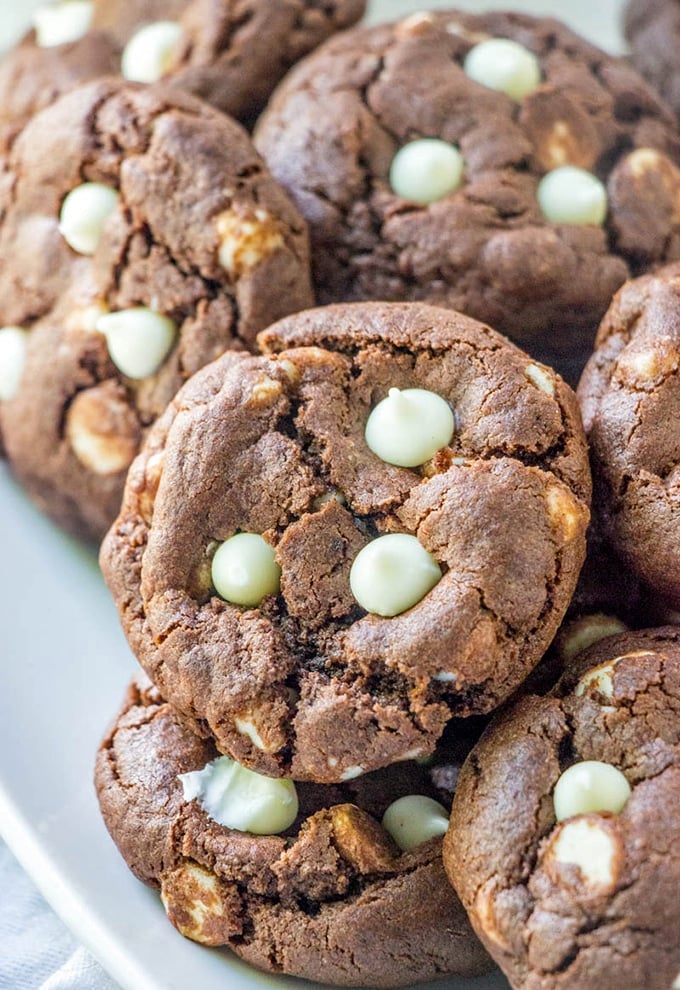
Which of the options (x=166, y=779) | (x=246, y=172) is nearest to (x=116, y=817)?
(x=166, y=779)

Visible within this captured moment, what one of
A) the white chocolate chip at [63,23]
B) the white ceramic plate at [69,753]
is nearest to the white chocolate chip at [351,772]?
the white ceramic plate at [69,753]

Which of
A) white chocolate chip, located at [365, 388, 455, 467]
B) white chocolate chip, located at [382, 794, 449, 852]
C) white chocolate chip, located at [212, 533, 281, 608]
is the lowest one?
white chocolate chip, located at [382, 794, 449, 852]

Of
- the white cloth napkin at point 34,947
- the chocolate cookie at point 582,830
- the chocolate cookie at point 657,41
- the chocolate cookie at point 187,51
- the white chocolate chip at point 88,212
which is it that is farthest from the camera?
the chocolate cookie at point 657,41

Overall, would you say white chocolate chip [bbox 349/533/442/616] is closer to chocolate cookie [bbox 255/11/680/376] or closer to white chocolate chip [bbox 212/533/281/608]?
white chocolate chip [bbox 212/533/281/608]

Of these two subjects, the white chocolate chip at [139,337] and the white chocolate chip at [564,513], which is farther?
the white chocolate chip at [139,337]

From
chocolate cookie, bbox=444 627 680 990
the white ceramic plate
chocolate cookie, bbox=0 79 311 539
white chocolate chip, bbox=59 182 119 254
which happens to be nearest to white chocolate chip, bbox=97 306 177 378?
chocolate cookie, bbox=0 79 311 539

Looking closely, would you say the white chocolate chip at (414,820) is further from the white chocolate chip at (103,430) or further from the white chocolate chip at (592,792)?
the white chocolate chip at (103,430)
